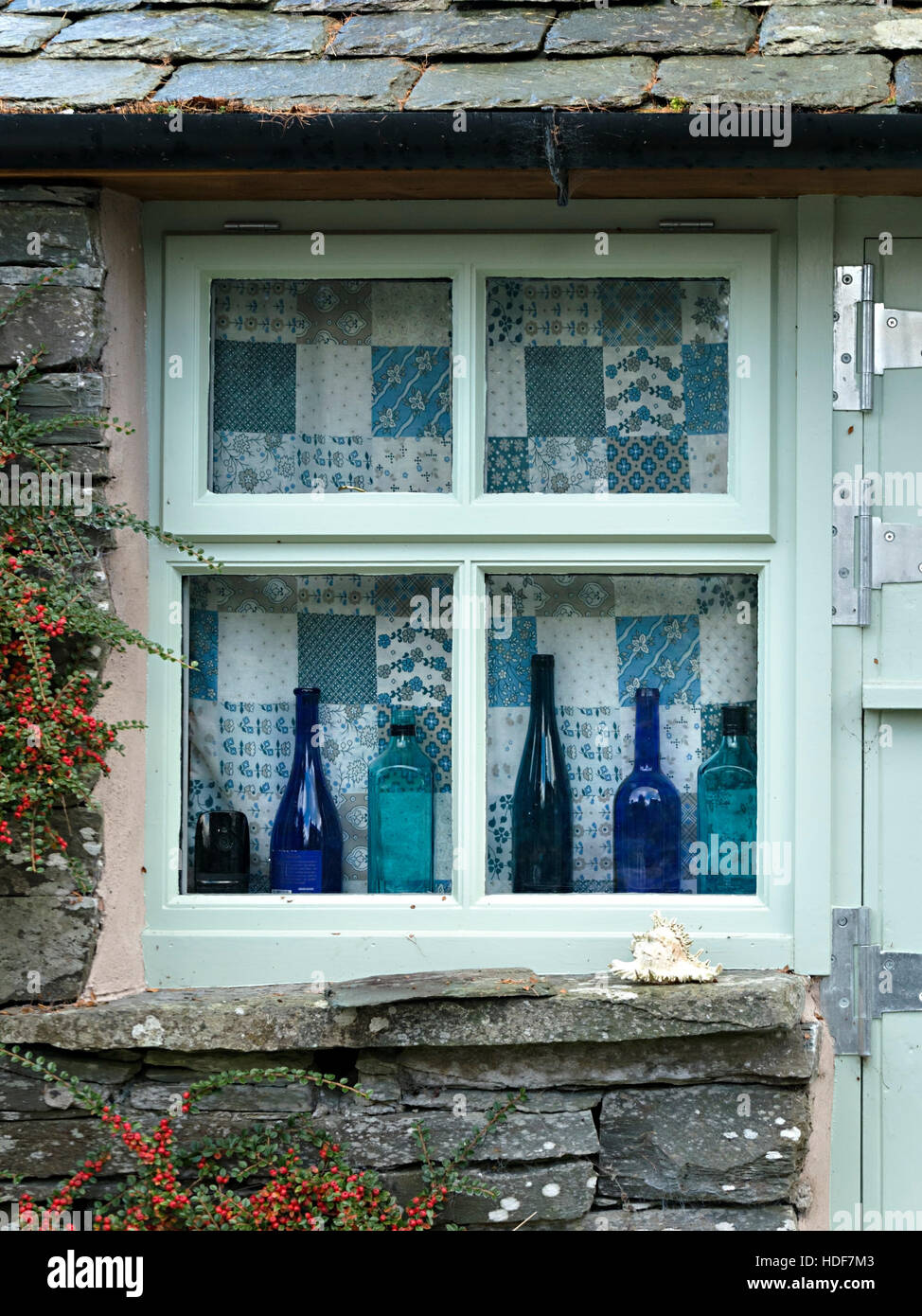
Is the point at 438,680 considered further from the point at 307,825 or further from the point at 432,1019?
the point at 432,1019

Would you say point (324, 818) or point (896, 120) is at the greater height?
point (896, 120)

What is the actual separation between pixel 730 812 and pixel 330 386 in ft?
4.32

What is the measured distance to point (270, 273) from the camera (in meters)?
2.70

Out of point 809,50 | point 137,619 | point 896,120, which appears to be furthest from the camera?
point 137,619

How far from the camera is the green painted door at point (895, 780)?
8.33 ft

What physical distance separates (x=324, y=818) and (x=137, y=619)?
0.61m

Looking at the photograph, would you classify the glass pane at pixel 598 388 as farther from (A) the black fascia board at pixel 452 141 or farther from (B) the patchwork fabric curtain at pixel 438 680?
(A) the black fascia board at pixel 452 141

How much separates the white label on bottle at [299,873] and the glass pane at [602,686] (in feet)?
1.25

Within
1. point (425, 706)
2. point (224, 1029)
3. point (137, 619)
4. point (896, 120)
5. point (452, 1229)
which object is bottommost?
point (452, 1229)

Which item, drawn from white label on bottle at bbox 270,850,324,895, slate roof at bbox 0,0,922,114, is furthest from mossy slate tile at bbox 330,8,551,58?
white label on bottle at bbox 270,850,324,895

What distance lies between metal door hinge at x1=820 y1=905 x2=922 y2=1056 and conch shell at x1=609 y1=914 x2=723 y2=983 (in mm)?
262

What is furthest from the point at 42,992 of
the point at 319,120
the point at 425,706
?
the point at 319,120

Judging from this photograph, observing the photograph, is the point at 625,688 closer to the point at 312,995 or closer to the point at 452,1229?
the point at 312,995

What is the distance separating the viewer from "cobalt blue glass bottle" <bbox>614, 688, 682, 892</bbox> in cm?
270
